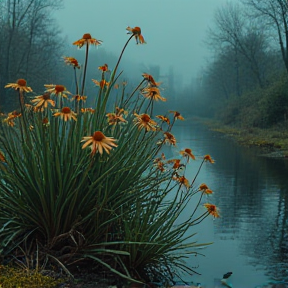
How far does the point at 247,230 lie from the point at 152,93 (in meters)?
2.60

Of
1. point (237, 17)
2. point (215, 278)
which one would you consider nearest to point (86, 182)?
point (215, 278)

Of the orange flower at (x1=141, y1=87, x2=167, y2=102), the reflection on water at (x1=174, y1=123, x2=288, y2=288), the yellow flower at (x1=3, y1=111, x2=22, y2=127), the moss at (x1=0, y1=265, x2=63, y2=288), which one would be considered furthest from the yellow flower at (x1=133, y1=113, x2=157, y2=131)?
the reflection on water at (x1=174, y1=123, x2=288, y2=288)

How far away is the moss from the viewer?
2.58 m

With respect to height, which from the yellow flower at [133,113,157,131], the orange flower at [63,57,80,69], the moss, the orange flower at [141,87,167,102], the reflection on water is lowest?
the reflection on water

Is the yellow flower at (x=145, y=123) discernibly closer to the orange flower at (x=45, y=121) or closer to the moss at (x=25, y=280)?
the orange flower at (x=45, y=121)

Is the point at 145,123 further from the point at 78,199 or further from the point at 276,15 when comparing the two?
the point at 276,15

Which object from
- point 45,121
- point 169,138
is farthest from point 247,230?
point 45,121

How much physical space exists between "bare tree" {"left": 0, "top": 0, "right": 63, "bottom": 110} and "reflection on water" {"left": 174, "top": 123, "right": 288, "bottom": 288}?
56.3ft

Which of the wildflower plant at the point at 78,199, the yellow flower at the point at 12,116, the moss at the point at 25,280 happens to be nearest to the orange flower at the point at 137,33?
the wildflower plant at the point at 78,199

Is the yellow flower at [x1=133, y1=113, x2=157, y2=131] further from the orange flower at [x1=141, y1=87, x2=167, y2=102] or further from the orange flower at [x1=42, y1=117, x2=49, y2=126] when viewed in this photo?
the orange flower at [x1=42, y1=117, x2=49, y2=126]

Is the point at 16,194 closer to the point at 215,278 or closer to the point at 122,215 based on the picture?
the point at 122,215

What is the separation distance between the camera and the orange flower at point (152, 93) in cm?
328

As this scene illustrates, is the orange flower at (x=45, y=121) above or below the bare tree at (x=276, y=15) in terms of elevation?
below

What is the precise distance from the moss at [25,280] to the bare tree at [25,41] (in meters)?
21.7
